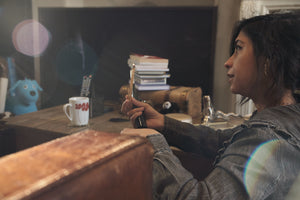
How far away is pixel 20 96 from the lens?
2088mm

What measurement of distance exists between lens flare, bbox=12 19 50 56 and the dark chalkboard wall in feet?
0.26

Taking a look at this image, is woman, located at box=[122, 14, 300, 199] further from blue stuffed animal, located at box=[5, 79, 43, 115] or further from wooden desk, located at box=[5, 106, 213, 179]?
blue stuffed animal, located at box=[5, 79, 43, 115]

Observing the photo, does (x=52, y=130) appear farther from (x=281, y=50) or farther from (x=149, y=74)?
(x=281, y=50)

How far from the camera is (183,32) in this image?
216cm

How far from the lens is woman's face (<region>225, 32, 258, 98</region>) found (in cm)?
80

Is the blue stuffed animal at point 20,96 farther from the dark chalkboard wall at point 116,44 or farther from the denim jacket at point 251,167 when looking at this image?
the denim jacket at point 251,167

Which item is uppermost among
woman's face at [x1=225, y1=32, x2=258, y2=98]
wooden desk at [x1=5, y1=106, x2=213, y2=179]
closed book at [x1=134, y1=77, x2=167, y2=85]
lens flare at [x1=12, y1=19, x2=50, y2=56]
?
lens flare at [x1=12, y1=19, x2=50, y2=56]

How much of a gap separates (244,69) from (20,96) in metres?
1.76

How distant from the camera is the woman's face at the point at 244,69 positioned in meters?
0.80

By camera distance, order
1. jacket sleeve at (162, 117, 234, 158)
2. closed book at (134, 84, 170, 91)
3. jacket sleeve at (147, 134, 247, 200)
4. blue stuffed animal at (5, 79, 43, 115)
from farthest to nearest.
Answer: blue stuffed animal at (5, 79, 43, 115)
closed book at (134, 84, 170, 91)
jacket sleeve at (162, 117, 234, 158)
jacket sleeve at (147, 134, 247, 200)

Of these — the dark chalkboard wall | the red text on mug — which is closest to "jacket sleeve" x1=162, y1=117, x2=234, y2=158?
the red text on mug

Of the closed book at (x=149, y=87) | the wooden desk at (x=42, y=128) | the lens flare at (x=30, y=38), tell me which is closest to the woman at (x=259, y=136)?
the wooden desk at (x=42, y=128)

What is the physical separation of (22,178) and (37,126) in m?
1.23

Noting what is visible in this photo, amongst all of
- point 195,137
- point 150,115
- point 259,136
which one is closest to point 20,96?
point 150,115
